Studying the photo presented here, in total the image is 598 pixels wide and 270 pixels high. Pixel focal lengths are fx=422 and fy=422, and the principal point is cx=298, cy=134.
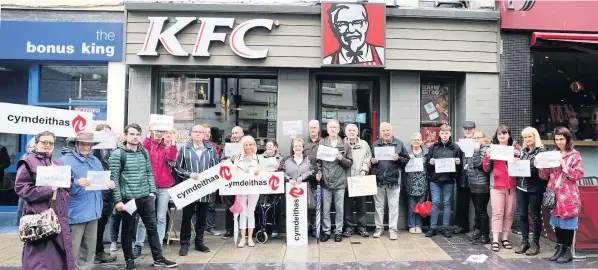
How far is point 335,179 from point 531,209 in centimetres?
313

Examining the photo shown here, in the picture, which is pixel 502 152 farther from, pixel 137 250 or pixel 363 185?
pixel 137 250

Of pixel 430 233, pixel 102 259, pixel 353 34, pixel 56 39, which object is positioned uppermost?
pixel 353 34

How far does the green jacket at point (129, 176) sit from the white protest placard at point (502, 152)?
5.31 meters

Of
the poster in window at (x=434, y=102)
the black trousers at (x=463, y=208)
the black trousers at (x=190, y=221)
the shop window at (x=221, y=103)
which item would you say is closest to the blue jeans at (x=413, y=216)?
the black trousers at (x=463, y=208)

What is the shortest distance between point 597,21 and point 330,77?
18.2 feet

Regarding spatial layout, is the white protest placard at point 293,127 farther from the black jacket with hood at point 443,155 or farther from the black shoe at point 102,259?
the black shoe at point 102,259

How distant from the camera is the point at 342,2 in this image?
843 centimetres

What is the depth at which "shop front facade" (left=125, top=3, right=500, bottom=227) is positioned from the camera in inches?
329

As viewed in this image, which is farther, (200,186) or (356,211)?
(356,211)

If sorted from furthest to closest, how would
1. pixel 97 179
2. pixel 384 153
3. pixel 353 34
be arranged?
pixel 353 34
pixel 384 153
pixel 97 179

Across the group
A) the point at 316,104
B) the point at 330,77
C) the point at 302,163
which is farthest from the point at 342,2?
the point at 302,163

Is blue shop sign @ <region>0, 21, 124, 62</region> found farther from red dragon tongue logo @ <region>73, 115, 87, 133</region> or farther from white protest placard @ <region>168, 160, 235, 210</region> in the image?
white protest placard @ <region>168, 160, 235, 210</region>

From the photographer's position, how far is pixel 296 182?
717cm

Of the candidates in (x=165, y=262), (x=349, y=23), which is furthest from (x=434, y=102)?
(x=165, y=262)
